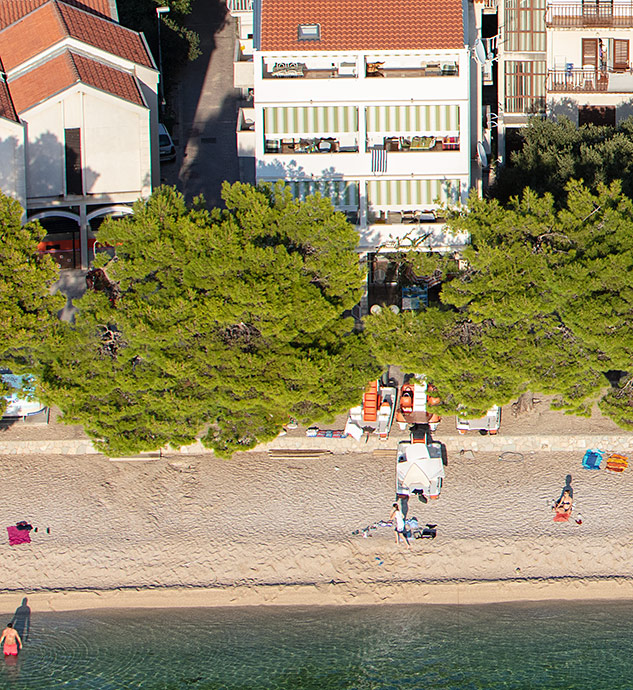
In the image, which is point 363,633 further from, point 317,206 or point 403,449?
point 317,206

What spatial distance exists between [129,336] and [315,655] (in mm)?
12992

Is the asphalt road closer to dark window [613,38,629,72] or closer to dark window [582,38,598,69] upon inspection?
dark window [582,38,598,69]

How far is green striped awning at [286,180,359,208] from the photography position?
171 feet

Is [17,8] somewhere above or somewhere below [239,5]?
below

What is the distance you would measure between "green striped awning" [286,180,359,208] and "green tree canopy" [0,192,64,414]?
1073 centimetres

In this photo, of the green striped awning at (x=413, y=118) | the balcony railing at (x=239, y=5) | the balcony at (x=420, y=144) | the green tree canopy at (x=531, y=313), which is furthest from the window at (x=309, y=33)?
the green tree canopy at (x=531, y=313)

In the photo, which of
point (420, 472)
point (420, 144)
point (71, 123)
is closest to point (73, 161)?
point (71, 123)

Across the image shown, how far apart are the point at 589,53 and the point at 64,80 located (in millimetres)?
22450

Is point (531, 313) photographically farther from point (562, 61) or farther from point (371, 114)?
point (562, 61)

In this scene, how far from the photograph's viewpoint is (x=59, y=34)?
2126 inches

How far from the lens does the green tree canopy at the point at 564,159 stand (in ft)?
170

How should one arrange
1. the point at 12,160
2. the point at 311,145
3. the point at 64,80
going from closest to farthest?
the point at 311,145 → the point at 12,160 → the point at 64,80

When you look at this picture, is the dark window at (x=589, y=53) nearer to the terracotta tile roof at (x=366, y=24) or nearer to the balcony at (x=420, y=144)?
the terracotta tile roof at (x=366, y=24)

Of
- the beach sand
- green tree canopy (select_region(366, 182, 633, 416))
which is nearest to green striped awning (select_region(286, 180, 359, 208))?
green tree canopy (select_region(366, 182, 633, 416))
